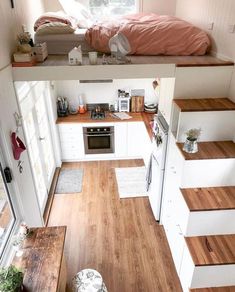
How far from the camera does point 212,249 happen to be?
2199mm

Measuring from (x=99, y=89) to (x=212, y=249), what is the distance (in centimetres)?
342

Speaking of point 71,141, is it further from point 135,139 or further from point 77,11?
point 77,11

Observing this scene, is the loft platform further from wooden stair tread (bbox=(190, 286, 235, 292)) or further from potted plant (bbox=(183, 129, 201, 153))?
wooden stair tread (bbox=(190, 286, 235, 292))

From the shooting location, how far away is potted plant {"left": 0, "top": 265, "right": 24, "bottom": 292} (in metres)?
1.58

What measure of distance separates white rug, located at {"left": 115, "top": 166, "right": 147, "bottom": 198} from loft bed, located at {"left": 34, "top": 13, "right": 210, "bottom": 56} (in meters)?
2.20

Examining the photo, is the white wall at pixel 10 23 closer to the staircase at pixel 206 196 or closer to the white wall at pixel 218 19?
the staircase at pixel 206 196

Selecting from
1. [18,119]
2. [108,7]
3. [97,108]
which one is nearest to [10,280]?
[18,119]

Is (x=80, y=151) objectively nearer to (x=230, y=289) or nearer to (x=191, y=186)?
(x=191, y=186)

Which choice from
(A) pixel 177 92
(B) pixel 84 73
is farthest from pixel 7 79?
(A) pixel 177 92

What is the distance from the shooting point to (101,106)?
4.82 meters

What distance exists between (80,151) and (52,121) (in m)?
0.84

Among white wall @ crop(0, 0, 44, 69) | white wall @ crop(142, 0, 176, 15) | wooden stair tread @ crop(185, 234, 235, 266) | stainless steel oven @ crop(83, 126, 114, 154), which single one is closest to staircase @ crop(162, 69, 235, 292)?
wooden stair tread @ crop(185, 234, 235, 266)

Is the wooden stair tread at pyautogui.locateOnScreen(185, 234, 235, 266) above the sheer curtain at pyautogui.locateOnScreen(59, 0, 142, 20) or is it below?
below

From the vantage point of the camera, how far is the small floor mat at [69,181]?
4105 millimetres
